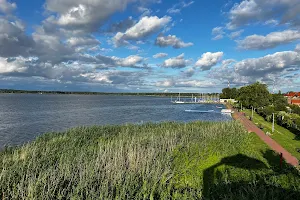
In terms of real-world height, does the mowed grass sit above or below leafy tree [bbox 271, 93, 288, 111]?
below

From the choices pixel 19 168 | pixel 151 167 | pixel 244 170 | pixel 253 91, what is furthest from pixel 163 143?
pixel 253 91

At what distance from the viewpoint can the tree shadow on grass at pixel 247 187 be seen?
24.2 ft

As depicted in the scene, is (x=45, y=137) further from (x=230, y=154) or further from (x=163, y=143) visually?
(x=230, y=154)

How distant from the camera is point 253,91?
56.3 metres

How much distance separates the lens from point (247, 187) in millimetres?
8305

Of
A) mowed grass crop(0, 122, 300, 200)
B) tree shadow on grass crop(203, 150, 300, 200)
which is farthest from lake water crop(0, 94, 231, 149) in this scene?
tree shadow on grass crop(203, 150, 300, 200)

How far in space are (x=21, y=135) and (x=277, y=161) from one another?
24936 millimetres

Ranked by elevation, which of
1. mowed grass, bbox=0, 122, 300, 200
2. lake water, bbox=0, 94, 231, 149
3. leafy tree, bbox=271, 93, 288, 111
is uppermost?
leafy tree, bbox=271, 93, 288, 111

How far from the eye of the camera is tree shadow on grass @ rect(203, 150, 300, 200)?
7.37 meters

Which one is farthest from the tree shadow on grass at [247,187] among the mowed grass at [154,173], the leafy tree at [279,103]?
the leafy tree at [279,103]

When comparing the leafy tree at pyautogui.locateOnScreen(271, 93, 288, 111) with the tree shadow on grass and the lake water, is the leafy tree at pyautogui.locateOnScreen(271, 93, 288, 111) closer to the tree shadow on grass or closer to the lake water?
the lake water

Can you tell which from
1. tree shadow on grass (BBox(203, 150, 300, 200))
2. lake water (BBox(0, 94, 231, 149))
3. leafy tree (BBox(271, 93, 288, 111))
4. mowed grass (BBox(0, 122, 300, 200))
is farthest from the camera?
leafy tree (BBox(271, 93, 288, 111))

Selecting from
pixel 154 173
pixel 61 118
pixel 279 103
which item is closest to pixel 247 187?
pixel 154 173

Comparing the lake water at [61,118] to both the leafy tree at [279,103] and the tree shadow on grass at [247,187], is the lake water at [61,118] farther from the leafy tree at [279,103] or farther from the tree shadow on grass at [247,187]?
the tree shadow on grass at [247,187]
